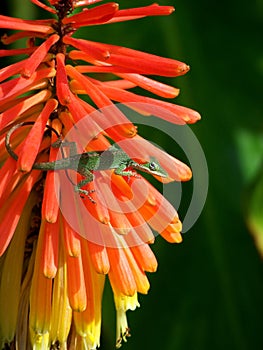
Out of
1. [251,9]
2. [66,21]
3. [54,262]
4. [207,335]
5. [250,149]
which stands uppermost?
[66,21]

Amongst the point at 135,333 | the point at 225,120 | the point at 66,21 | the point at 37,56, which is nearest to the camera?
the point at 37,56

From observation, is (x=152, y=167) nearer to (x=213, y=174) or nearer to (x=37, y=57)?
(x=37, y=57)

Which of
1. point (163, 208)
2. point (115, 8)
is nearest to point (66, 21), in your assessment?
point (115, 8)

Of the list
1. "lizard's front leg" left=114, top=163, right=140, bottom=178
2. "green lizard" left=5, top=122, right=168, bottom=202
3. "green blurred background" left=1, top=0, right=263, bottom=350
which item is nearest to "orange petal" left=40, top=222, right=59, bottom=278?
"green lizard" left=5, top=122, right=168, bottom=202

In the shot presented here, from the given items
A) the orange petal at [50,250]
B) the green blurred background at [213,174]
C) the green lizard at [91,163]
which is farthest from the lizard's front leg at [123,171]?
the green blurred background at [213,174]

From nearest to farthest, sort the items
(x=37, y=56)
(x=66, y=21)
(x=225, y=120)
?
1. (x=37, y=56)
2. (x=66, y=21)
3. (x=225, y=120)

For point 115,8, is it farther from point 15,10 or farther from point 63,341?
point 15,10
